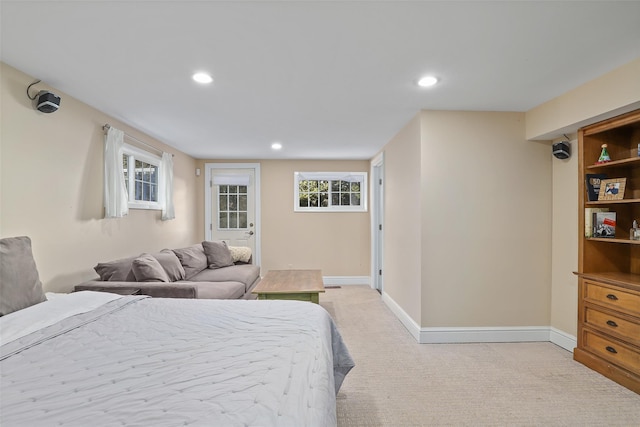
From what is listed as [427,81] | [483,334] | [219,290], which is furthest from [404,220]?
[219,290]

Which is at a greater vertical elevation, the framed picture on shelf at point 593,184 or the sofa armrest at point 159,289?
the framed picture on shelf at point 593,184

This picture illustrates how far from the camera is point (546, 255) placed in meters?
3.07

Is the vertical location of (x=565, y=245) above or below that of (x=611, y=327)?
above

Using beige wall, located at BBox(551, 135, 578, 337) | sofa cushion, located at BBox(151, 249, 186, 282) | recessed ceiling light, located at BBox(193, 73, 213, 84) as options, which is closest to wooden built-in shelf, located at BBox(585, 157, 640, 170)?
beige wall, located at BBox(551, 135, 578, 337)

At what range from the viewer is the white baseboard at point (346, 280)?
18.3 feet

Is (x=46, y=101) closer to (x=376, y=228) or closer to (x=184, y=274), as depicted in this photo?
(x=184, y=274)

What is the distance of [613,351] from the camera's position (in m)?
2.30

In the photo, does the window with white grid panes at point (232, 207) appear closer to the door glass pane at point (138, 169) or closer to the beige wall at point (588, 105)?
the door glass pane at point (138, 169)

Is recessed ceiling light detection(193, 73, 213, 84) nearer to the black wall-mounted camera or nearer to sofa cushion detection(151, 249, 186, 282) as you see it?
the black wall-mounted camera

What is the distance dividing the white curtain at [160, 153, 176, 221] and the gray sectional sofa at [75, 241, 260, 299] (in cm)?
65

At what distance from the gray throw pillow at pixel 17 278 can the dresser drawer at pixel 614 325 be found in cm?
408

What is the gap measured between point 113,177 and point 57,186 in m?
0.59

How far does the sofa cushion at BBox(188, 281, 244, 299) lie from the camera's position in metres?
2.87

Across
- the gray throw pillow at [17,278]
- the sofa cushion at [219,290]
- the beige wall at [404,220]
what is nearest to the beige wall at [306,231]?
the beige wall at [404,220]
